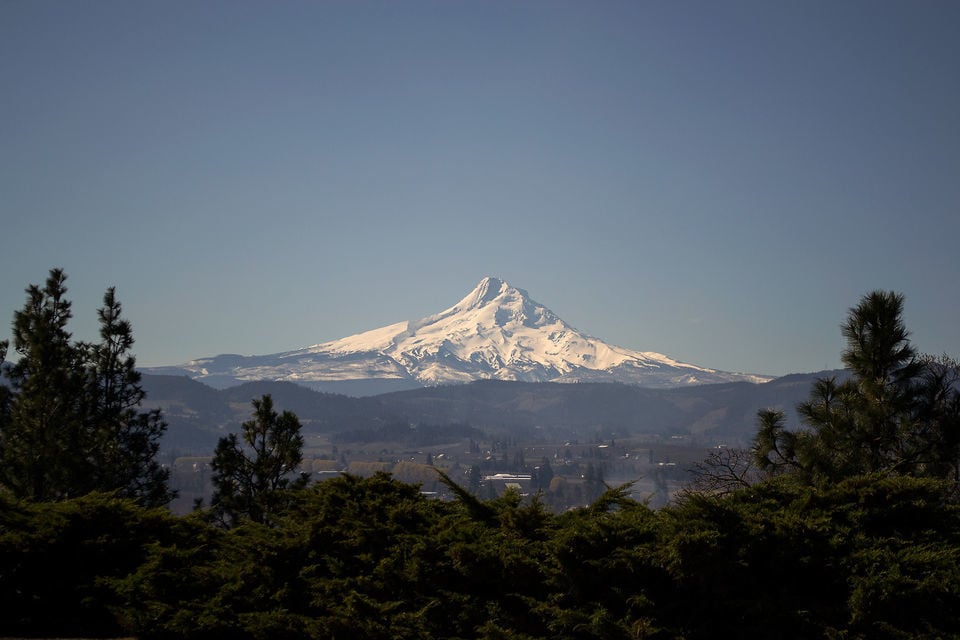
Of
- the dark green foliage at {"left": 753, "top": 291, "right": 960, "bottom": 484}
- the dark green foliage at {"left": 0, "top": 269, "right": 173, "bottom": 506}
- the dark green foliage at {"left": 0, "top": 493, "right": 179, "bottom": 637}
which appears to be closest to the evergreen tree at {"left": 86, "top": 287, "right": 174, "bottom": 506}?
the dark green foliage at {"left": 0, "top": 269, "right": 173, "bottom": 506}

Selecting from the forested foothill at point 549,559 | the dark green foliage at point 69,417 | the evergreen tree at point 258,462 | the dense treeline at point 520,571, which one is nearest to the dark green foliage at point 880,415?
the forested foothill at point 549,559

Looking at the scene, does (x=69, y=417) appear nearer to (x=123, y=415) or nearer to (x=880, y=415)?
(x=123, y=415)

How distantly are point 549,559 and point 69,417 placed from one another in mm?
17282

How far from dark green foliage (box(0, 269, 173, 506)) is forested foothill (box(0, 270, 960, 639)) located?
28.6 ft

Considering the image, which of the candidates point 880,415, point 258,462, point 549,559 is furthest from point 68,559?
point 880,415

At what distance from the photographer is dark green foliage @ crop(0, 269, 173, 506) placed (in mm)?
20875

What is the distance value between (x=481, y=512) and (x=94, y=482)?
14.8 metres

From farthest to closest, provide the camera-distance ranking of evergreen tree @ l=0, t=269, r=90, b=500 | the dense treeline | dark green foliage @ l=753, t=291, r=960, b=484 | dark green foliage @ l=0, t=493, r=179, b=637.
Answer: evergreen tree @ l=0, t=269, r=90, b=500 → dark green foliage @ l=753, t=291, r=960, b=484 → dark green foliage @ l=0, t=493, r=179, b=637 → the dense treeline

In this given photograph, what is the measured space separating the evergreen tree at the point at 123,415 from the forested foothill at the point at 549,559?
11.5m

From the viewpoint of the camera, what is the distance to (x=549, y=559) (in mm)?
9953

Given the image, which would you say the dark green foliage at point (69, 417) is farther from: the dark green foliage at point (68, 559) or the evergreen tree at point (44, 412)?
the dark green foliage at point (68, 559)

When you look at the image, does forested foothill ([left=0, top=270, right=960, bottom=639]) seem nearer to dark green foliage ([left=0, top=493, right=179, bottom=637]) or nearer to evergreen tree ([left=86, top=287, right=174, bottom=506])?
dark green foliage ([left=0, top=493, right=179, bottom=637])

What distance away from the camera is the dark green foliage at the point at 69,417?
20875mm

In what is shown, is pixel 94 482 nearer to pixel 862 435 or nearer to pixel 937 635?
pixel 862 435
